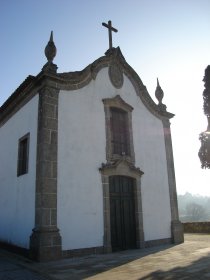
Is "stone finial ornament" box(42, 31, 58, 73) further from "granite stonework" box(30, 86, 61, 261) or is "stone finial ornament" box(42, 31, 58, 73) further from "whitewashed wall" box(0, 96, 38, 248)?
"whitewashed wall" box(0, 96, 38, 248)

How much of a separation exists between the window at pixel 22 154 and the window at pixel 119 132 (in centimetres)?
324

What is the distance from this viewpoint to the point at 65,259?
8.09 metres

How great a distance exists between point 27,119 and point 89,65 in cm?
317

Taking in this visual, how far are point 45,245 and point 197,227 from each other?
12.2 metres

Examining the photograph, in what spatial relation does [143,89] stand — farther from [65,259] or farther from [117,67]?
[65,259]

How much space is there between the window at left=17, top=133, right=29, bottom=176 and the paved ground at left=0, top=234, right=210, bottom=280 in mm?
2961

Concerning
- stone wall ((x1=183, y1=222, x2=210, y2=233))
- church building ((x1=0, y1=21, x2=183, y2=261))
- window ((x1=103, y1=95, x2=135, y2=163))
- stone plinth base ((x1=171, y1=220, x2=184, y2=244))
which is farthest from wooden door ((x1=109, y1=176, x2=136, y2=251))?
stone wall ((x1=183, y1=222, x2=210, y2=233))

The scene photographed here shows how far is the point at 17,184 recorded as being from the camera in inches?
399

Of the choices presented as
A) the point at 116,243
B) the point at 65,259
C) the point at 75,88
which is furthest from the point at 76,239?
the point at 75,88

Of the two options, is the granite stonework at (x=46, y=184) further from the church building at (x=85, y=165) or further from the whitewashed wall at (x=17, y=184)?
the whitewashed wall at (x=17, y=184)

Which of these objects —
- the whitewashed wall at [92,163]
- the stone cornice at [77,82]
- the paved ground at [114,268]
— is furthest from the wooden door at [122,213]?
the stone cornice at [77,82]

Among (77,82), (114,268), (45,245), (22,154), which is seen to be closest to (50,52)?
(77,82)

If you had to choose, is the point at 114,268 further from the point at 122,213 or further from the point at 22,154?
the point at 22,154

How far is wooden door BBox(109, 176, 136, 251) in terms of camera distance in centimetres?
1000
